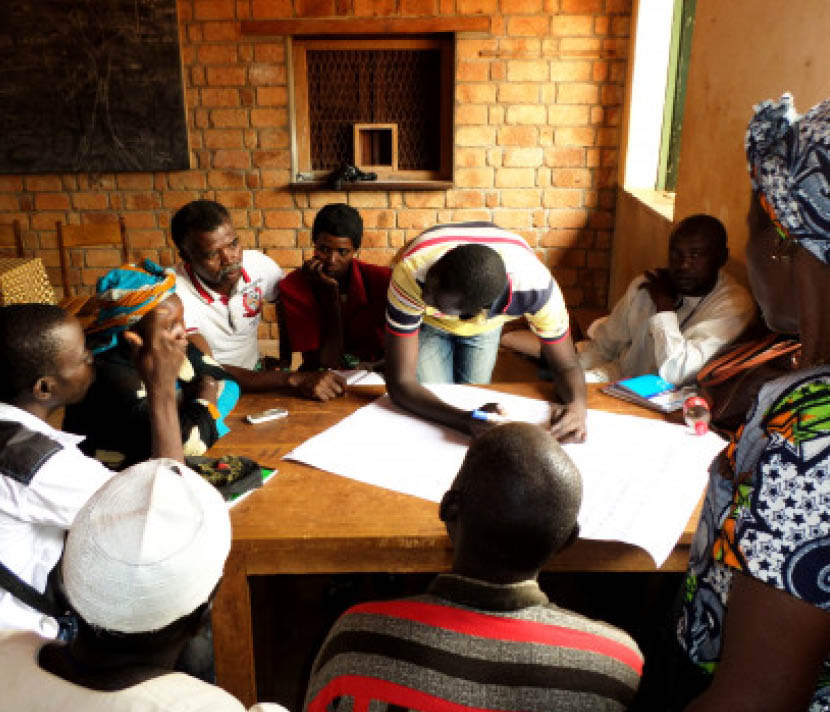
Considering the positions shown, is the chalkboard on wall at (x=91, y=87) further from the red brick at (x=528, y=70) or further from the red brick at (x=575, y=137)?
the red brick at (x=575, y=137)

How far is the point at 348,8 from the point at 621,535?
3759 mm

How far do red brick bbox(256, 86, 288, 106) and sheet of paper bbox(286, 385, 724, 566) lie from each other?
9.90ft

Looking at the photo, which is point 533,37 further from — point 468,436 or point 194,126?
point 468,436

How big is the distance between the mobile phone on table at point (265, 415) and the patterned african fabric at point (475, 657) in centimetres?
96

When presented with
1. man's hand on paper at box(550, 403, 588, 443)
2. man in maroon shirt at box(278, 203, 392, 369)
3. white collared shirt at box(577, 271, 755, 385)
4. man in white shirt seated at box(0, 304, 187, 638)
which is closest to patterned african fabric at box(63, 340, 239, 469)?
man in white shirt seated at box(0, 304, 187, 638)

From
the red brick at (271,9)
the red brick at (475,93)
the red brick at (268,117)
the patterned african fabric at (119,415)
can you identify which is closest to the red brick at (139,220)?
the red brick at (268,117)

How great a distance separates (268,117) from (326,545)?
11.9 feet

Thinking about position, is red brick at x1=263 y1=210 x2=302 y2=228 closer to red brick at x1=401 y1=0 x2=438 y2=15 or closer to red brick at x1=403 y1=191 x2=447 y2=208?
red brick at x1=403 y1=191 x2=447 y2=208

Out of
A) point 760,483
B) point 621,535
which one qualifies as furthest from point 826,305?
point 621,535

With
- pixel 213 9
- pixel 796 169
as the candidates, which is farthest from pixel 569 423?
pixel 213 9

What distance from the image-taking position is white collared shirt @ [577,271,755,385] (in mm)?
2418

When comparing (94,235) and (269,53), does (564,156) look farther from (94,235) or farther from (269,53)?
(94,235)

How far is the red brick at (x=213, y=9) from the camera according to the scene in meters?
4.16

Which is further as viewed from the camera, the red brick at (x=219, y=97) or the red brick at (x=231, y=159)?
the red brick at (x=231, y=159)
